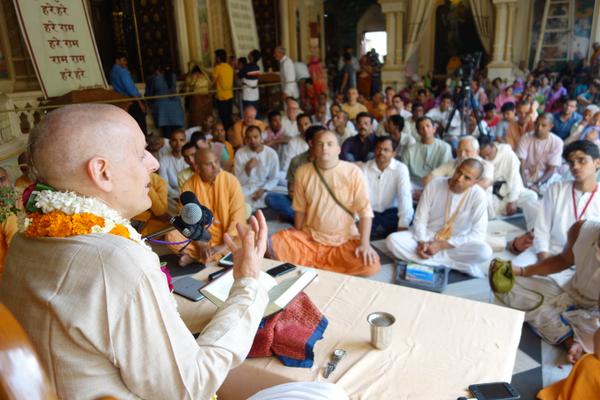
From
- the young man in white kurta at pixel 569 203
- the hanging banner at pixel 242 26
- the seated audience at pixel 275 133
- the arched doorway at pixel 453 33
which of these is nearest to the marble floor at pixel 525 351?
the young man in white kurta at pixel 569 203

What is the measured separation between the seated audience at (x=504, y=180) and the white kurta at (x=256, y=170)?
2.21 metres

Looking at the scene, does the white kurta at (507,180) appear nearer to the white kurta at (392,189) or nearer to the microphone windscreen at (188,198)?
the white kurta at (392,189)

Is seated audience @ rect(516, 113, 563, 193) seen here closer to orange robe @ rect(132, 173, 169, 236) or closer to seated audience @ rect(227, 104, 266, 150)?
seated audience @ rect(227, 104, 266, 150)

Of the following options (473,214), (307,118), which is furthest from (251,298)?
(307,118)

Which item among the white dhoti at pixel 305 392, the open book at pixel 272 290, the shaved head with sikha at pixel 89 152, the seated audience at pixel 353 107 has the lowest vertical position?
the white dhoti at pixel 305 392

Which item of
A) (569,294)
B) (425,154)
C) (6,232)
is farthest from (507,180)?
(6,232)

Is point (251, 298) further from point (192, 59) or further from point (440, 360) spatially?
point (192, 59)

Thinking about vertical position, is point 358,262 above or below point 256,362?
below

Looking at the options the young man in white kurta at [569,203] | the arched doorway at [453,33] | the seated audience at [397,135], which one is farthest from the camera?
the arched doorway at [453,33]

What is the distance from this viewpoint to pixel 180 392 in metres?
0.94

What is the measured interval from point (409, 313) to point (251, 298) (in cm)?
83

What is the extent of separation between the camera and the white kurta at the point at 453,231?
10.8 feet

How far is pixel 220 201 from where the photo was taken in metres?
3.40

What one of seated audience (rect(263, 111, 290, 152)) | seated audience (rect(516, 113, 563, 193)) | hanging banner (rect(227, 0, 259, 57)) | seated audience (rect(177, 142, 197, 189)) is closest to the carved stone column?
hanging banner (rect(227, 0, 259, 57))
